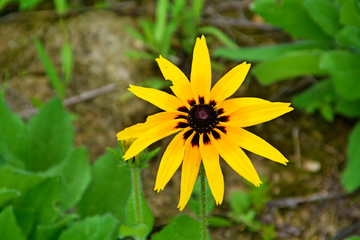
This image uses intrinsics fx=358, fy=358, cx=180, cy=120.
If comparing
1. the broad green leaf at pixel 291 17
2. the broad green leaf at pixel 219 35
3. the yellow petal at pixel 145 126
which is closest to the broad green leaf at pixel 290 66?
the broad green leaf at pixel 291 17

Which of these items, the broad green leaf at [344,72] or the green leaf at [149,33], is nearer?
the broad green leaf at [344,72]

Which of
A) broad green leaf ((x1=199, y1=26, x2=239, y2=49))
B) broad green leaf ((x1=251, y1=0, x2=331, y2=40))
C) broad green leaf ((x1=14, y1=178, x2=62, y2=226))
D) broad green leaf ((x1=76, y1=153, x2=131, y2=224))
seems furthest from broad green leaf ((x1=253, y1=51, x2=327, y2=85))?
broad green leaf ((x1=14, y1=178, x2=62, y2=226))

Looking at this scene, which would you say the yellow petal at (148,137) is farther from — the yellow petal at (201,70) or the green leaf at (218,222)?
→ the green leaf at (218,222)

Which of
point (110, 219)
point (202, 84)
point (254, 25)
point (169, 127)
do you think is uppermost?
point (254, 25)

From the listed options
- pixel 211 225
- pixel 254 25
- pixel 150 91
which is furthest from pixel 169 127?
pixel 254 25

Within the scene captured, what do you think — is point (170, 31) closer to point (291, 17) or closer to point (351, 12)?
point (291, 17)

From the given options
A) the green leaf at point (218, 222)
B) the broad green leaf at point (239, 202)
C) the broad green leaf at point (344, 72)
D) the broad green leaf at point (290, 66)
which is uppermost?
the broad green leaf at point (290, 66)

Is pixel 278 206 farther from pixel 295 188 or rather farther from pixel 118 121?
pixel 118 121
